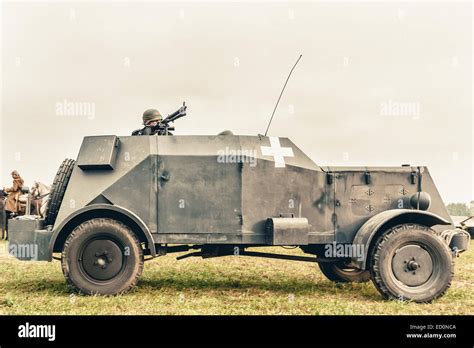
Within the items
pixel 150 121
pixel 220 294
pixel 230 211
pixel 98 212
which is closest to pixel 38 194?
pixel 150 121

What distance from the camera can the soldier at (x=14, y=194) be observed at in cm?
1541

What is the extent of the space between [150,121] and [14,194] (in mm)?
9702

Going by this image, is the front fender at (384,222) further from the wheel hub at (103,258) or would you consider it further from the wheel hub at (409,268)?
the wheel hub at (103,258)

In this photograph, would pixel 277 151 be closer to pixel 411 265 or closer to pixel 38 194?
pixel 411 265

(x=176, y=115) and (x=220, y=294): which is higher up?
(x=176, y=115)

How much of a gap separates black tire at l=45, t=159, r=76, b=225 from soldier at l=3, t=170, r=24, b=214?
9.53 m

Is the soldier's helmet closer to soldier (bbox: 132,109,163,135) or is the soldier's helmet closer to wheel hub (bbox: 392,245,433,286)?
soldier (bbox: 132,109,163,135)

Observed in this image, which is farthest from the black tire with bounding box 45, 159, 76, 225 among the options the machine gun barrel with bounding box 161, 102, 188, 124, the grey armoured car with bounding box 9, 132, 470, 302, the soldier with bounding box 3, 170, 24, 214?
the soldier with bounding box 3, 170, 24, 214

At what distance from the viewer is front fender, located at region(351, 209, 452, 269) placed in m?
6.31

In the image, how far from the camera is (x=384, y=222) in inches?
247

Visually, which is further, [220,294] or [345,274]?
[345,274]

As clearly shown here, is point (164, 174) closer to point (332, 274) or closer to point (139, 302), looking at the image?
point (139, 302)

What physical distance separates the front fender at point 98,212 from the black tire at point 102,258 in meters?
0.13
